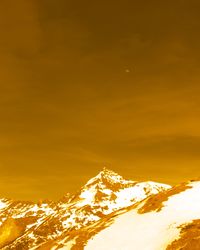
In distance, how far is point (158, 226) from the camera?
70.8 metres

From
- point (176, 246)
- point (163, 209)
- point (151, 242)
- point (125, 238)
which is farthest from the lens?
point (163, 209)

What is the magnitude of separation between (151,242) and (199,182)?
104 feet

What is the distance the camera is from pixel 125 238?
7106 centimetres

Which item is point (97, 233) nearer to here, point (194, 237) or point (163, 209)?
point (163, 209)

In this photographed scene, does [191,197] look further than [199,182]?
No

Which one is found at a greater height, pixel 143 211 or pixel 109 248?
pixel 143 211

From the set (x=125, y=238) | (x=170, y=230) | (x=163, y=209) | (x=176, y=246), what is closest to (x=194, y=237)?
(x=176, y=246)

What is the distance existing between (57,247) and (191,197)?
1012 inches

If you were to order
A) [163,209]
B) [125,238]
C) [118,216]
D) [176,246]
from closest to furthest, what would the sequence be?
[176,246]
[125,238]
[163,209]
[118,216]

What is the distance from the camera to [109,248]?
6925 centimetres

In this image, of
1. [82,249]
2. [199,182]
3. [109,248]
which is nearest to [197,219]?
[109,248]

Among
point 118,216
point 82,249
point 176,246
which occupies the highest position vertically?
point 118,216

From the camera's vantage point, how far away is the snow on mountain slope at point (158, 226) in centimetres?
6275

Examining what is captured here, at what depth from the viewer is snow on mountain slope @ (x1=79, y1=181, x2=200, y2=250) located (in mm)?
62750
